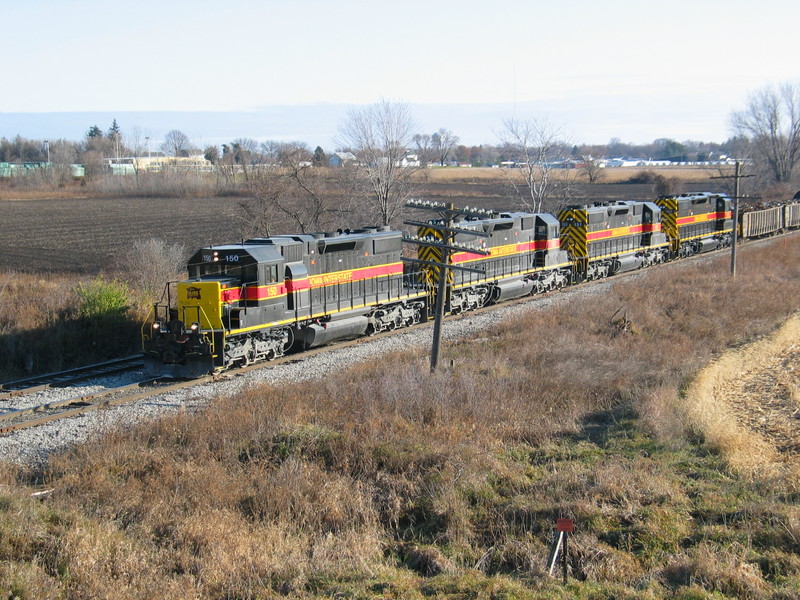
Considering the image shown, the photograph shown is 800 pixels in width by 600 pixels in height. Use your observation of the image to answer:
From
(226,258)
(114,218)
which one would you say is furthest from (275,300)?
(114,218)

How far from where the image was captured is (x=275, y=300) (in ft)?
56.5

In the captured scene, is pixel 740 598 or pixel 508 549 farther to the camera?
pixel 508 549

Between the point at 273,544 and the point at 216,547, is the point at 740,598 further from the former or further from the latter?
the point at 216,547

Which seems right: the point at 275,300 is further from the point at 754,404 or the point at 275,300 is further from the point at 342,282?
the point at 754,404

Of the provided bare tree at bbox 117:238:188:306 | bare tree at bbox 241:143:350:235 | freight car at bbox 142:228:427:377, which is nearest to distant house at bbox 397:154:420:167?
bare tree at bbox 241:143:350:235

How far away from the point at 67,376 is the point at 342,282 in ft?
22.6

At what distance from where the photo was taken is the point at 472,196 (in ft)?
242

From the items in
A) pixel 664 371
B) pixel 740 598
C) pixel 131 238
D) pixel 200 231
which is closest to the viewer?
pixel 740 598

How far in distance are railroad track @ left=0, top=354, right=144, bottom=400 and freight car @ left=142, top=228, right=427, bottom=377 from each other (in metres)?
1.21

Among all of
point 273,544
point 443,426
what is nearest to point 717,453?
point 443,426

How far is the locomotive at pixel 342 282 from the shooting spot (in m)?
16.0

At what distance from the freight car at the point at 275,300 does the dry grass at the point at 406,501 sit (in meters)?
2.58

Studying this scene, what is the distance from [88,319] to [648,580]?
16321 mm

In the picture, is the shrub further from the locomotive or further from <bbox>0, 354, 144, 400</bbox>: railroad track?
<bbox>0, 354, 144, 400</bbox>: railroad track
